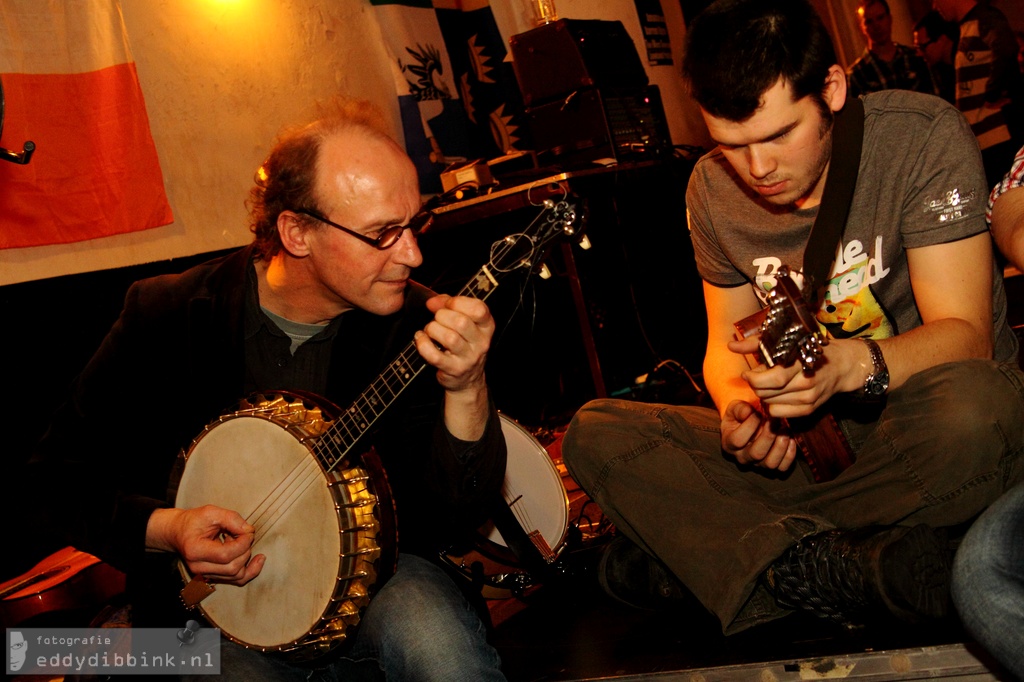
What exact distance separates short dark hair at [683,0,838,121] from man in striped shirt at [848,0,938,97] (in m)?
4.42

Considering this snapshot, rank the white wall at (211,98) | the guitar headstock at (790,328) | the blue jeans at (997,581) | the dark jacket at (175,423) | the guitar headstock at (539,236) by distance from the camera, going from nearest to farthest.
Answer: the blue jeans at (997,581), the guitar headstock at (790,328), the guitar headstock at (539,236), the dark jacket at (175,423), the white wall at (211,98)

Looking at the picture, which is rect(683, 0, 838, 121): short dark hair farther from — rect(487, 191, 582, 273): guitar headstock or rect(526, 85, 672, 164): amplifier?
rect(526, 85, 672, 164): amplifier

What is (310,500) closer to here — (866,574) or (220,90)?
(866,574)

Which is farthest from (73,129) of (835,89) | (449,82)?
(835,89)

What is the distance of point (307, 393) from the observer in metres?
1.93

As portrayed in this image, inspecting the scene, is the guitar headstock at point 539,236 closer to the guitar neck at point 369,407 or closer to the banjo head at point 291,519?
the guitar neck at point 369,407

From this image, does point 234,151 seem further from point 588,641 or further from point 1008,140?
point 1008,140

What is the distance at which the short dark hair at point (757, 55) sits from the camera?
1794 millimetres

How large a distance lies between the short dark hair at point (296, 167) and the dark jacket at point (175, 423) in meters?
0.10

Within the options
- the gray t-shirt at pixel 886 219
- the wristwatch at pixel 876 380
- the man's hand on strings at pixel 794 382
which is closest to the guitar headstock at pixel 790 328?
the man's hand on strings at pixel 794 382

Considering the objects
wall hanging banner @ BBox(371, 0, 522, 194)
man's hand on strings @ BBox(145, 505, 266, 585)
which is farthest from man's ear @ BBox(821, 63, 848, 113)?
wall hanging banner @ BBox(371, 0, 522, 194)

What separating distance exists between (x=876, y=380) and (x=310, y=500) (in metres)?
1.17

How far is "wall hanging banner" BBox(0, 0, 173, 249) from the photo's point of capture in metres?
3.29

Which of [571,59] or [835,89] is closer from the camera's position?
[835,89]
